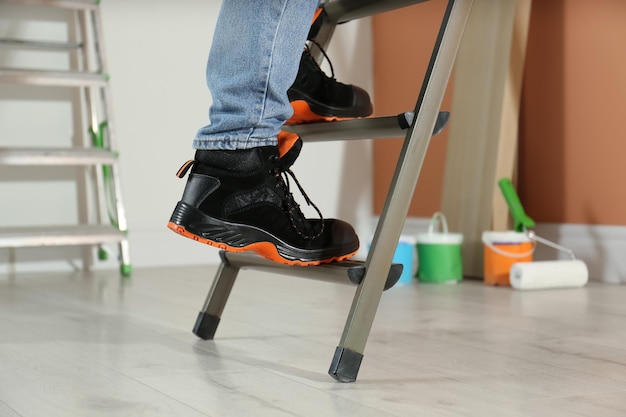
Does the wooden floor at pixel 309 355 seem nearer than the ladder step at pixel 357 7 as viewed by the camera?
Yes

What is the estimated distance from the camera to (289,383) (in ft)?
4.21

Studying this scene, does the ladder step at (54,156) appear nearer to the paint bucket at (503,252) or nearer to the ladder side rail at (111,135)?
the ladder side rail at (111,135)

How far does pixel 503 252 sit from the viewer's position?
8.47 ft

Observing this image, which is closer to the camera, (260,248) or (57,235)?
(260,248)

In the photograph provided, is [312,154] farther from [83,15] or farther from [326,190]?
[83,15]

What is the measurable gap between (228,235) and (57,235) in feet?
5.53

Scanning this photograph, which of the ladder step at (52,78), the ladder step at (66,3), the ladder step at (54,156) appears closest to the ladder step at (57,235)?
the ladder step at (54,156)

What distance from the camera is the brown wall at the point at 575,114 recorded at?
8.57 feet

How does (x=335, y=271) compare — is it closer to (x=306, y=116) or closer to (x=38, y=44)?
(x=306, y=116)

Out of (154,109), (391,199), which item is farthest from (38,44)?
(391,199)

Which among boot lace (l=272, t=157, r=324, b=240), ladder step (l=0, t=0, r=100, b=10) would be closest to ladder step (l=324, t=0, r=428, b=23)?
boot lace (l=272, t=157, r=324, b=240)

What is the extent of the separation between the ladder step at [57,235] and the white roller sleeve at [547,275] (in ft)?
4.32

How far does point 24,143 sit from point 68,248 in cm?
41

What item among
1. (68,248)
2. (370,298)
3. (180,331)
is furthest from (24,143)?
(370,298)
